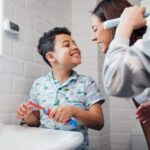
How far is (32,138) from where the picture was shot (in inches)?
33.3

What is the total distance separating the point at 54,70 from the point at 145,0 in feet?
3.56

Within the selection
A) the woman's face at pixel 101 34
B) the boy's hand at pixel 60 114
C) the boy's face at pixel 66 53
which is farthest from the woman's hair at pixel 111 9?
the boy's hand at pixel 60 114

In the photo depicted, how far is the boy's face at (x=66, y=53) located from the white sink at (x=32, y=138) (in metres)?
0.43

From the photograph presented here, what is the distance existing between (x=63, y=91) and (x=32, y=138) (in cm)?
36

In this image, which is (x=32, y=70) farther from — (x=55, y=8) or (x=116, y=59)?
(x=116, y=59)

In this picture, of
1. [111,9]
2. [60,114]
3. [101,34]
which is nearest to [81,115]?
[60,114]

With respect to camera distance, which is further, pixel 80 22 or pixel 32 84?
pixel 80 22

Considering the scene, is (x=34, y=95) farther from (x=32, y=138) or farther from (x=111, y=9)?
(x=111, y=9)

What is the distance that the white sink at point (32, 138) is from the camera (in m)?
0.74

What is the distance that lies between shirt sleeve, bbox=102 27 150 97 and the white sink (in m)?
0.26

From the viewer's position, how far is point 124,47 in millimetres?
542

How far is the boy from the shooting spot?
107 centimetres

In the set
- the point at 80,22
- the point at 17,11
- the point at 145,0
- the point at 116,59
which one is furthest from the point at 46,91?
the point at 145,0

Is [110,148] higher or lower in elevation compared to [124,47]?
lower
